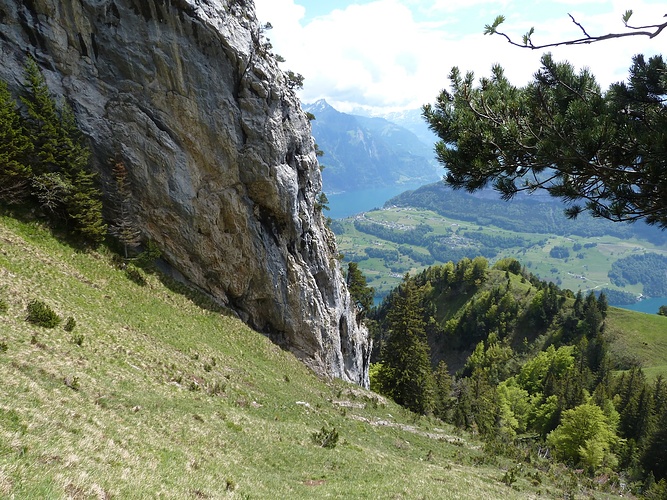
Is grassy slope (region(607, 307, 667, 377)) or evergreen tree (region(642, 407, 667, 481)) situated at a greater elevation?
grassy slope (region(607, 307, 667, 377))

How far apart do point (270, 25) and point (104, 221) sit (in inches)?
1014

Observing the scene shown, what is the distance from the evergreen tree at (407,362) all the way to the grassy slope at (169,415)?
38.4 feet

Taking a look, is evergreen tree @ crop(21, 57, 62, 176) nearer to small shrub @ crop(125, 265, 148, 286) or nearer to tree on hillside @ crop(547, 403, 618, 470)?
small shrub @ crop(125, 265, 148, 286)

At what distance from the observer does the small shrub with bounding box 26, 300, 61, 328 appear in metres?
18.3

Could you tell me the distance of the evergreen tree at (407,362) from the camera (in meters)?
48.9

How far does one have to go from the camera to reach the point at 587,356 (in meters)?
106

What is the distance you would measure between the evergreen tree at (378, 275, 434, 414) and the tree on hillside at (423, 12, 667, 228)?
40279 millimetres

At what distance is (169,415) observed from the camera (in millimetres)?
16438

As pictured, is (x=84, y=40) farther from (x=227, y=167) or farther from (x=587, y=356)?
(x=587, y=356)

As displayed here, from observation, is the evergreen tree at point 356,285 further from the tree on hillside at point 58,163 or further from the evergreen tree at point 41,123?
the evergreen tree at point 41,123

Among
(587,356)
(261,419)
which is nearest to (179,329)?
(261,419)

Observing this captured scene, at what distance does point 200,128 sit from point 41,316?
67.5 ft

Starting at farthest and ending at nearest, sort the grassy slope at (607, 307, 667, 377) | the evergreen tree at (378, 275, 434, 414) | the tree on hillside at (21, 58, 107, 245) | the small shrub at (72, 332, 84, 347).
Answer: the grassy slope at (607, 307, 667, 377), the evergreen tree at (378, 275, 434, 414), the tree on hillside at (21, 58, 107, 245), the small shrub at (72, 332, 84, 347)

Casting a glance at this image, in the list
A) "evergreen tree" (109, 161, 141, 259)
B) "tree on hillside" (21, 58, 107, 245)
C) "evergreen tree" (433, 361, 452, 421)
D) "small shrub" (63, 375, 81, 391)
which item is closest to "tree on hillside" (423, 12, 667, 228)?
"small shrub" (63, 375, 81, 391)
